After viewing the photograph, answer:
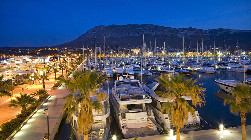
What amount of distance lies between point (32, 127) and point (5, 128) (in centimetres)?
166

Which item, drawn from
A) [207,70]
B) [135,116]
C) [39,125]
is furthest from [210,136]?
[207,70]

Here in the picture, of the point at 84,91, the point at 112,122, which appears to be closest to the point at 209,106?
the point at 112,122

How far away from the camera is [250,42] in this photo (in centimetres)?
17838

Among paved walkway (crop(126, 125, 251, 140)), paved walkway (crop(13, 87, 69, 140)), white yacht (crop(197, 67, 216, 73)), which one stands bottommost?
paved walkway (crop(126, 125, 251, 140))

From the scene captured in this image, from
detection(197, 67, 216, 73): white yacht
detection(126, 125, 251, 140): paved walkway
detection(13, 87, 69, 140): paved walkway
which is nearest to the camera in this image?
detection(126, 125, 251, 140): paved walkway

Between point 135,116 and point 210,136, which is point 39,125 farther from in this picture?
point 210,136

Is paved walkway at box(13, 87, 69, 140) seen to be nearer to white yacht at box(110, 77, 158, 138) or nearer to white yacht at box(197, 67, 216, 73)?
white yacht at box(110, 77, 158, 138)

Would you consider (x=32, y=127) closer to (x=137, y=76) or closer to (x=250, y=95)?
(x=250, y=95)

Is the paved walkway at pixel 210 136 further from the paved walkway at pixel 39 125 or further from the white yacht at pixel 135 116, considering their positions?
the paved walkway at pixel 39 125

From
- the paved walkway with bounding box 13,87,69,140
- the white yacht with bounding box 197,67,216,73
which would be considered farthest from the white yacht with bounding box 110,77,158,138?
the white yacht with bounding box 197,67,216,73

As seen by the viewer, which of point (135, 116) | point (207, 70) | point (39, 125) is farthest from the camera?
point (207, 70)

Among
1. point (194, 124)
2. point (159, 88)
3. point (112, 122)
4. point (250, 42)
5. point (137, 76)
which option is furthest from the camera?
point (250, 42)

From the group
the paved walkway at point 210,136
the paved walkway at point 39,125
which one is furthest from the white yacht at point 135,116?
the paved walkway at point 39,125

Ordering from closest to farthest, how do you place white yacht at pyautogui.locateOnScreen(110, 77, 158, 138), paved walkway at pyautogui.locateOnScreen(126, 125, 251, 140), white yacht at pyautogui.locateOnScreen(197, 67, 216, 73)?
paved walkway at pyautogui.locateOnScreen(126, 125, 251, 140)
white yacht at pyautogui.locateOnScreen(110, 77, 158, 138)
white yacht at pyautogui.locateOnScreen(197, 67, 216, 73)
